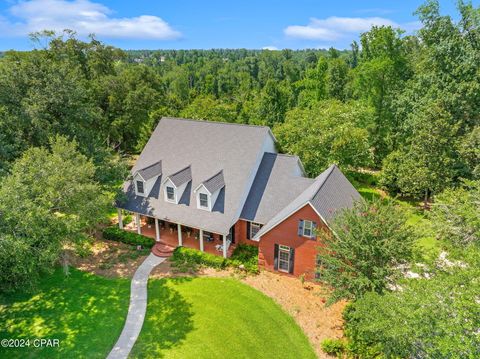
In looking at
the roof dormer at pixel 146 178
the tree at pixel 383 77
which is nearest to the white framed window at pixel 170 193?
the roof dormer at pixel 146 178

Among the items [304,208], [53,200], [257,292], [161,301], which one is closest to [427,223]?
[304,208]

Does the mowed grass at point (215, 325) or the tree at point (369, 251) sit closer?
the tree at point (369, 251)

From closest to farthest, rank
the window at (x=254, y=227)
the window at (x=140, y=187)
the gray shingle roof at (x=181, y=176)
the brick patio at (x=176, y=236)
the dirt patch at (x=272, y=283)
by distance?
the dirt patch at (x=272, y=283)
the window at (x=254, y=227)
the gray shingle roof at (x=181, y=176)
the brick patio at (x=176, y=236)
the window at (x=140, y=187)

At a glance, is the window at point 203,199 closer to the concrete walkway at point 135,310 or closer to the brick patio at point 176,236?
the brick patio at point 176,236

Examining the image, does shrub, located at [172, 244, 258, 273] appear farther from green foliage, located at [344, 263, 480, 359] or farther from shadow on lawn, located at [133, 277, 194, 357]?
green foliage, located at [344, 263, 480, 359]

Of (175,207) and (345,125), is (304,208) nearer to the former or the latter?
(175,207)

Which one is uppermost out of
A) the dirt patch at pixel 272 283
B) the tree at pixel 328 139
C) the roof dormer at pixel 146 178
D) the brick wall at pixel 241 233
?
the tree at pixel 328 139

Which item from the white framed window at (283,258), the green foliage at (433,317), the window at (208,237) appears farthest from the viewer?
the window at (208,237)

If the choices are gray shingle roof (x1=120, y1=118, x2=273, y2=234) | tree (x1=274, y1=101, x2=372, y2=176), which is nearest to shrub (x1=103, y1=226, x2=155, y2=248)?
gray shingle roof (x1=120, y1=118, x2=273, y2=234)
